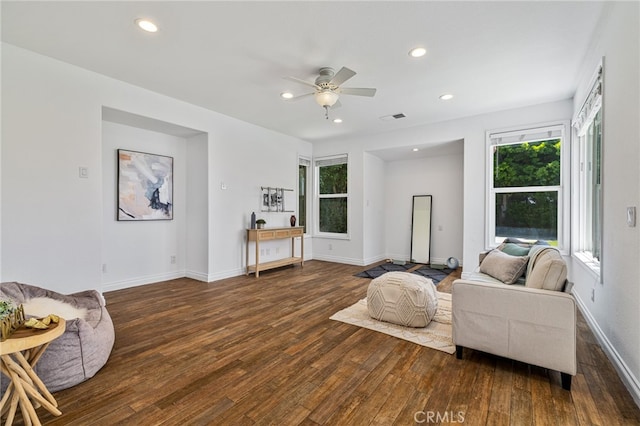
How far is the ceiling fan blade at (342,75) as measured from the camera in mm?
2835

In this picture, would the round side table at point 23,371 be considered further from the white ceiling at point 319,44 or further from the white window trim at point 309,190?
the white window trim at point 309,190

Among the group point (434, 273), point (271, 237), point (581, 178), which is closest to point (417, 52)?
point (581, 178)

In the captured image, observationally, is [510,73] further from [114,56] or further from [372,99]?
[114,56]

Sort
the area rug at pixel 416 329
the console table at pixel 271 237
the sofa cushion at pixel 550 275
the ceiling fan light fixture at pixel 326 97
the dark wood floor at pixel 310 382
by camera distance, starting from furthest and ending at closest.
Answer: the console table at pixel 271 237 < the ceiling fan light fixture at pixel 326 97 < the area rug at pixel 416 329 < the sofa cushion at pixel 550 275 < the dark wood floor at pixel 310 382

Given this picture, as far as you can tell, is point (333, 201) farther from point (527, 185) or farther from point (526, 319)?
point (526, 319)

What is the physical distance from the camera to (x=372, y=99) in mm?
4207

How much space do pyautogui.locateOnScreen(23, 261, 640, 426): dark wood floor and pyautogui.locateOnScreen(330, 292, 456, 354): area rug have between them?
0.13m

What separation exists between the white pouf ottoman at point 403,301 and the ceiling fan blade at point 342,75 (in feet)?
7.02

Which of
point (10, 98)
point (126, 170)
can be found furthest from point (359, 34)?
point (126, 170)

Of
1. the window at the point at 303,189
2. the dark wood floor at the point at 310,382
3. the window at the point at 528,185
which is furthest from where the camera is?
the window at the point at 303,189

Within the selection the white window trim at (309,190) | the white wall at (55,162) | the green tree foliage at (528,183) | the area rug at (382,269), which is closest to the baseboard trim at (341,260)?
the area rug at (382,269)

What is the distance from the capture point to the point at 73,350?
1997 millimetres

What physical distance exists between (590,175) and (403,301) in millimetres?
2778

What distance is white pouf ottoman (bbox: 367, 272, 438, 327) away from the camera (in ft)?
9.61
